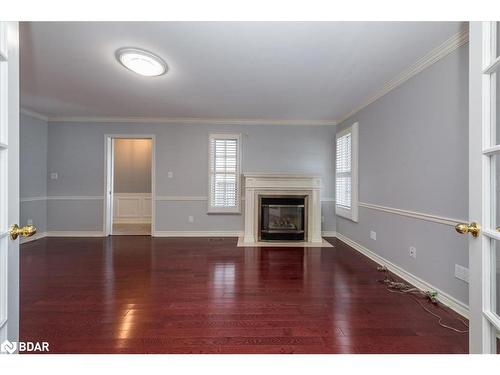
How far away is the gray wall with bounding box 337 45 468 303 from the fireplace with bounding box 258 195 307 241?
1.17 m

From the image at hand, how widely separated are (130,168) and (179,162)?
2615mm

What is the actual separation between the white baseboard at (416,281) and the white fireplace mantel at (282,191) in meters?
0.76

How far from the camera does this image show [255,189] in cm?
418

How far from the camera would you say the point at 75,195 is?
4566mm

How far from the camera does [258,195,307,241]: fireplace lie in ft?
13.7

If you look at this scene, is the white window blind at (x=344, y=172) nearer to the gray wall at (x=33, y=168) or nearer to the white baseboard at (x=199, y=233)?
the white baseboard at (x=199, y=233)

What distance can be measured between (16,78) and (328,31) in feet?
6.64

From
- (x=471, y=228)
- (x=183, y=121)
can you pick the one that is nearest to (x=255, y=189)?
(x=183, y=121)

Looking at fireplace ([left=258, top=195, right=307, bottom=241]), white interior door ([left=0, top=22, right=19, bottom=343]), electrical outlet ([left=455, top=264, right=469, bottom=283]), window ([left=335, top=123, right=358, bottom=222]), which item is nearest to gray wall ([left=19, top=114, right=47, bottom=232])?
fireplace ([left=258, top=195, right=307, bottom=241])

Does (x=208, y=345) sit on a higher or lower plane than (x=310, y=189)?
lower

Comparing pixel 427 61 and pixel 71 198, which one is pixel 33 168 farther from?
pixel 427 61

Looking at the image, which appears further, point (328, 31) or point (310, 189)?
point (310, 189)

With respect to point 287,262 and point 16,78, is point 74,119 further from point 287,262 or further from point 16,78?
point 287,262

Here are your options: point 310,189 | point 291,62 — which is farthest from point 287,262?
point 291,62
